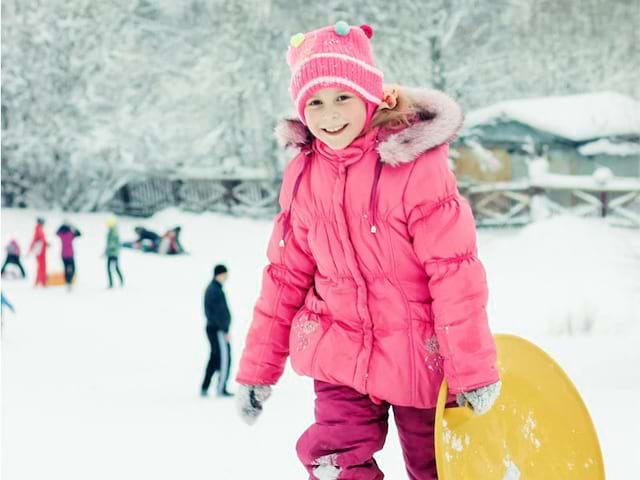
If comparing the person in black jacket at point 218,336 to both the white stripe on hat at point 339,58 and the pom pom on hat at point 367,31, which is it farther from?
the white stripe on hat at point 339,58

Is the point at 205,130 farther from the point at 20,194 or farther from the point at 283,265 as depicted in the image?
the point at 283,265

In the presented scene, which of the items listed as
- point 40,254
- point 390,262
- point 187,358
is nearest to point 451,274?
point 390,262

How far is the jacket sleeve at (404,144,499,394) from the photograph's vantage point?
2.29m

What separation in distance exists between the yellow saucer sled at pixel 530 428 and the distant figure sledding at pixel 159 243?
15.0 m

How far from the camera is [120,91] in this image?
24141mm

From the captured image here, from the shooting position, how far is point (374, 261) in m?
2.42

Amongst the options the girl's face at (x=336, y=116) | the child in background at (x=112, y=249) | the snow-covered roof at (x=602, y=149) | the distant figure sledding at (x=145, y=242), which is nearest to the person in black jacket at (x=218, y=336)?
the girl's face at (x=336, y=116)

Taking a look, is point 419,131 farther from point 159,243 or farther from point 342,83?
point 159,243

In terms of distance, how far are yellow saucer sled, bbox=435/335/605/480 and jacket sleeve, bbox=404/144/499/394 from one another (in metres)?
0.22

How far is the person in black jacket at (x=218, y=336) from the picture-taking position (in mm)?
7113

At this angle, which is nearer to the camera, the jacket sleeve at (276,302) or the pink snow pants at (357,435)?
the pink snow pants at (357,435)

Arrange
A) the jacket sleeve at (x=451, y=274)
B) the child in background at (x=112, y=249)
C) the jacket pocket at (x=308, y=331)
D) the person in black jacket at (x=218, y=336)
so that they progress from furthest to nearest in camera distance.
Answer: the child in background at (x=112, y=249) < the person in black jacket at (x=218, y=336) < the jacket pocket at (x=308, y=331) < the jacket sleeve at (x=451, y=274)

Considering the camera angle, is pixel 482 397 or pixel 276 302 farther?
pixel 276 302

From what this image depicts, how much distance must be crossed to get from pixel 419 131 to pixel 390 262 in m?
0.42
